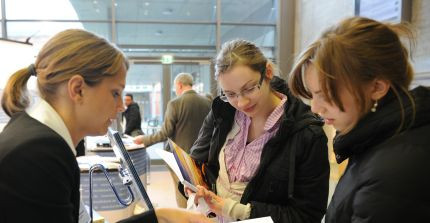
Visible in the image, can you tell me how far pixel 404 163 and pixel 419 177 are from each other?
3 cm

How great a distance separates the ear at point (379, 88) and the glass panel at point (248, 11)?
5.55 metres

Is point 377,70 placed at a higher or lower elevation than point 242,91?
higher

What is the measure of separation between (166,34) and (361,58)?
5581 millimetres

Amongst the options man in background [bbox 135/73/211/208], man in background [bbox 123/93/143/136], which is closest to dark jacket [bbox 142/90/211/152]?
man in background [bbox 135/73/211/208]

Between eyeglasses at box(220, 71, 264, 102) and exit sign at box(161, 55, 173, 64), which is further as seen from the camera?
exit sign at box(161, 55, 173, 64)

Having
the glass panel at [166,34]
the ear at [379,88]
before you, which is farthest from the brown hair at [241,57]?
the glass panel at [166,34]

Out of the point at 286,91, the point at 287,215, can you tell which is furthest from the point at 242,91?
the point at 287,215

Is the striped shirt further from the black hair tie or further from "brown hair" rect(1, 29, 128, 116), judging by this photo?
the black hair tie

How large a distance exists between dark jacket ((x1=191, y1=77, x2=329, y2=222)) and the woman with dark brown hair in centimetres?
31

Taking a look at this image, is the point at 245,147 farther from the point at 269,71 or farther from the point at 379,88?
the point at 379,88

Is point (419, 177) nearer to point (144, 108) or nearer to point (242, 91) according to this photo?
point (242, 91)

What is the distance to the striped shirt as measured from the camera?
4.05 feet

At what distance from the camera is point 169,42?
5988mm

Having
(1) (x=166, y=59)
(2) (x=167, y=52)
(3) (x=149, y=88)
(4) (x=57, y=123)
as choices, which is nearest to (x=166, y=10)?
(2) (x=167, y=52)
